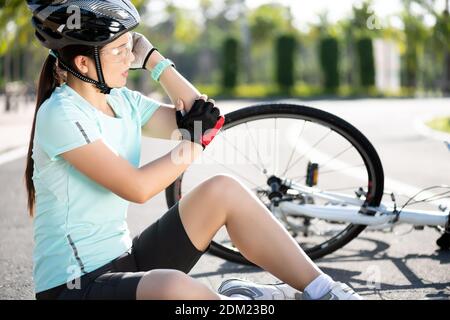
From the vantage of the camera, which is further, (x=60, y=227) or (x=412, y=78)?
(x=412, y=78)

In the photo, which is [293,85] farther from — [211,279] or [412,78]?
Answer: [211,279]

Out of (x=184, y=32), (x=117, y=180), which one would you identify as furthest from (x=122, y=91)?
(x=184, y=32)

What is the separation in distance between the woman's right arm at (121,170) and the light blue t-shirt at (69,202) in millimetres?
39

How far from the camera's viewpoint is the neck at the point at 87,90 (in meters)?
2.79

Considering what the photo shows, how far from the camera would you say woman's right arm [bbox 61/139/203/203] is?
260 centimetres

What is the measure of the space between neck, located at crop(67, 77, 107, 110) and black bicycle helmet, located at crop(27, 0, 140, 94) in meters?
0.06

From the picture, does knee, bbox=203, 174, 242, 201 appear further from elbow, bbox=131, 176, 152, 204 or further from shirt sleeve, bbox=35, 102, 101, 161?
shirt sleeve, bbox=35, 102, 101, 161

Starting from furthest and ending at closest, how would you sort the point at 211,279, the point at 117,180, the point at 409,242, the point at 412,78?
1. the point at 412,78
2. the point at 409,242
3. the point at 211,279
4. the point at 117,180

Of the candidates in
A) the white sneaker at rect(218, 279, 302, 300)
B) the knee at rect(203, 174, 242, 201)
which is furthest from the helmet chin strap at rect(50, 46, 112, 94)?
the white sneaker at rect(218, 279, 302, 300)

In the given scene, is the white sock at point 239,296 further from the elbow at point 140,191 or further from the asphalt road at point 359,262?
the asphalt road at point 359,262

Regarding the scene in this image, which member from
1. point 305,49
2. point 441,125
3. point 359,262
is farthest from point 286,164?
point 305,49

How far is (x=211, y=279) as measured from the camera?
4.13 m

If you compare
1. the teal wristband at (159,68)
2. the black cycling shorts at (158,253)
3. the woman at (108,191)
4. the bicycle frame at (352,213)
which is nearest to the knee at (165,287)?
the woman at (108,191)

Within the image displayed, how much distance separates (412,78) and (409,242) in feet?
181
